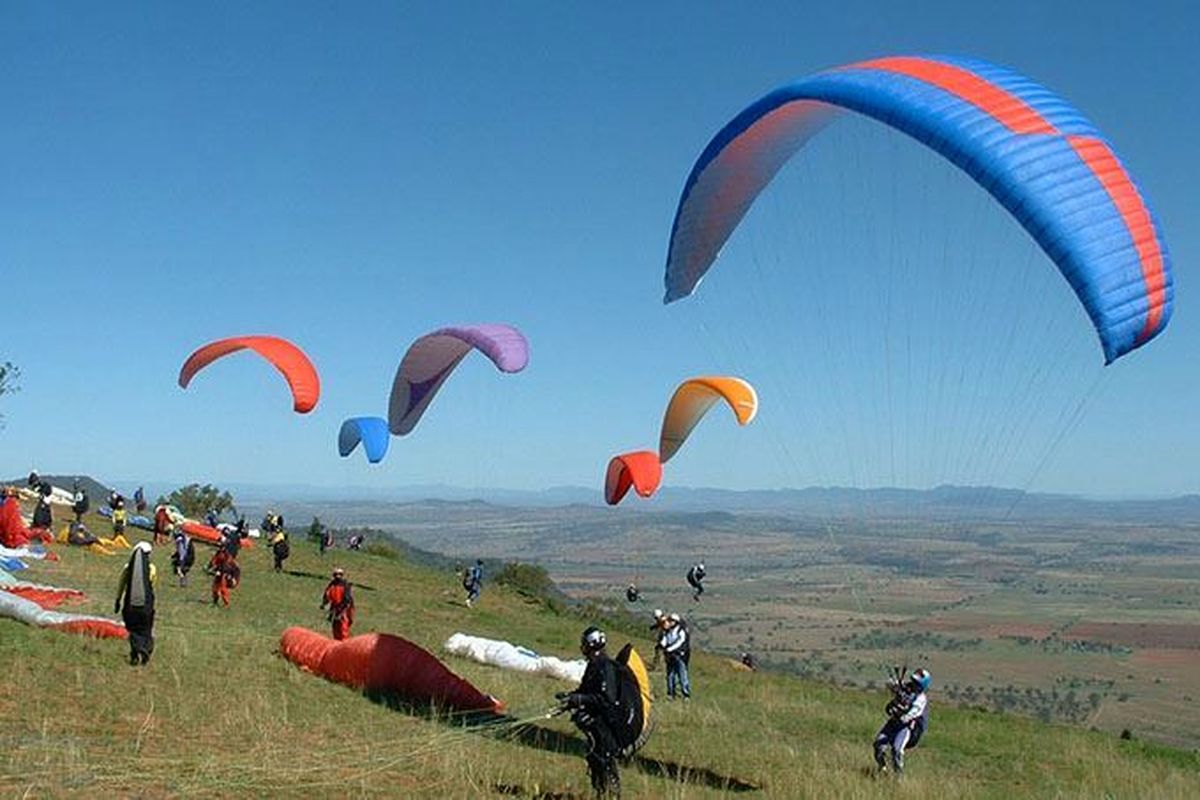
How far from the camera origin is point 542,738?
488 inches

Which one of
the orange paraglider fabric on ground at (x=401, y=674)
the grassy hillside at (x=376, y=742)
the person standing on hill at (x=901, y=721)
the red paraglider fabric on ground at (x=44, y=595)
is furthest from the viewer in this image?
the red paraglider fabric on ground at (x=44, y=595)

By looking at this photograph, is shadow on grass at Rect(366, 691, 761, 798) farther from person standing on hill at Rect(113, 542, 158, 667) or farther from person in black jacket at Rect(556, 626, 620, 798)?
person standing on hill at Rect(113, 542, 158, 667)

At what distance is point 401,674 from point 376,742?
203 centimetres

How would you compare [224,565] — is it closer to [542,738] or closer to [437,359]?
Answer: [437,359]

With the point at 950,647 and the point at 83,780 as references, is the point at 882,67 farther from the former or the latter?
the point at 950,647

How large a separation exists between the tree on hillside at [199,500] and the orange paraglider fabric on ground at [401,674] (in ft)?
128

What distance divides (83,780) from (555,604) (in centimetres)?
3050

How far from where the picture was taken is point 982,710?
917 inches

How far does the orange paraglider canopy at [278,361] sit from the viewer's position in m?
22.2

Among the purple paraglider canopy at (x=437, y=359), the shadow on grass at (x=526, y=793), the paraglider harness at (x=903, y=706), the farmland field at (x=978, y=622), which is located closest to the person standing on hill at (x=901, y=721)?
the paraglider harness at (x=903, y=706)

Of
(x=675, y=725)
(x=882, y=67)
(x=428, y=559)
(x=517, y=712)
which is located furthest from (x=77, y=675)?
(x=428, y=559)

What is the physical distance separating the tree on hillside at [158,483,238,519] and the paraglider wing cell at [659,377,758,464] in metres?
30.5

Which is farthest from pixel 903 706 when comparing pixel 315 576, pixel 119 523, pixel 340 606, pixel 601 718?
pixel 119 523

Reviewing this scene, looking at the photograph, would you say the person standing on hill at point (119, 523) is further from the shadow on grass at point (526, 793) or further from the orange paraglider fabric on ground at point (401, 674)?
the shadow on grass at point (526, 793)
